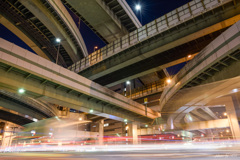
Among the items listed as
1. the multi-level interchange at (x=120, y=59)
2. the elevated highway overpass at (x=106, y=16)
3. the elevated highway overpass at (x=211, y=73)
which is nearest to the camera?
the elevated highway overpass at (x=211, y=73)

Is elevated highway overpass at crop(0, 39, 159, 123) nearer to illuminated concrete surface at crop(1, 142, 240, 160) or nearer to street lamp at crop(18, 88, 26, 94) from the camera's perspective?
street lamp at crop(18, 88, 26, 94)

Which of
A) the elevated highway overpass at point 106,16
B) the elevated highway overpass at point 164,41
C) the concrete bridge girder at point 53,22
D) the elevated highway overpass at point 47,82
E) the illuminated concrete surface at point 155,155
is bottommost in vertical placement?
the illuminated concrete surface at point 155,155

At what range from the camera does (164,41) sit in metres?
19.9

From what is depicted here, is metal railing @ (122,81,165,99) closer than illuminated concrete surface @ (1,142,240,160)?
No

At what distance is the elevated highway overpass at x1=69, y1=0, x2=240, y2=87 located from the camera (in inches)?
680

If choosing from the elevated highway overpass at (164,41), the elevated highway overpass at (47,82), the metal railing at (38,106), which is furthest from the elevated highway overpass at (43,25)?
the elevated highway overpass at (47,82)

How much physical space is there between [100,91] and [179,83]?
10.0 meters

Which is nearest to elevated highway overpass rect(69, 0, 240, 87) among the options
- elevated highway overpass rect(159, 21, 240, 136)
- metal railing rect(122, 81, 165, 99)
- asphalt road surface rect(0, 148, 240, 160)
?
elevated highway overpass rect(159, 21, 240, 136)

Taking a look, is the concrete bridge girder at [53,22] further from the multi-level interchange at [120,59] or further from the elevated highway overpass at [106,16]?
the elevated highway overpass at [106,16]

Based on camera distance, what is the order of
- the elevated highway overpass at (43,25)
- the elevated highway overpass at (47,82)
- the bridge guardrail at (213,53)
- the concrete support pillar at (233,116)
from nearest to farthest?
the bridge guardrail at (213,53)
the elevated highway overpass at (47,82)
the concrete support pillar at (233,116)
the elevated highway overpass at (43,25)

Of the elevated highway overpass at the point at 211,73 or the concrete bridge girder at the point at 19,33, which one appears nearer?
the elevated highway overpass at the point at 211,73

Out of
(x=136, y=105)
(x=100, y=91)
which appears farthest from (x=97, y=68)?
(x=136, y=105)

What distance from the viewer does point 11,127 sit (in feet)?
158

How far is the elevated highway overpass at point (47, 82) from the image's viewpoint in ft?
43.8
